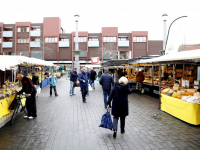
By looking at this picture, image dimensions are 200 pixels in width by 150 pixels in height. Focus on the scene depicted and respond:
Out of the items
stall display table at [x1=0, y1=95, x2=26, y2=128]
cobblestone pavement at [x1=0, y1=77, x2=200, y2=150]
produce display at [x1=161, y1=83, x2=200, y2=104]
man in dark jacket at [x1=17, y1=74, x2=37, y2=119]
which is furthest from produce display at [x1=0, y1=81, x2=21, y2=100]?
produce display at [x1=161, y1=83, x2=200, y2=104]

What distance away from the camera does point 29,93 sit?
6062 millimetres

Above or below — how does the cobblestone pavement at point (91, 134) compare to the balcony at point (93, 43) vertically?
below

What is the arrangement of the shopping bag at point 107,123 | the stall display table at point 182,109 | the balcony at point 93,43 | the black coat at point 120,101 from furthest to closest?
the balcony at point 93,43 < the stall display table at point 182,109 < the shopping bag at point 107,123 < the black coat at point 120,101

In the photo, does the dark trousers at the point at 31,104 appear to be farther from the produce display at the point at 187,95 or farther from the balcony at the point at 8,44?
the balcony at the point at 8,44

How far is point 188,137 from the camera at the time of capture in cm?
458

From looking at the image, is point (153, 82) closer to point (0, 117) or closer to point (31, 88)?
point (31, 88)

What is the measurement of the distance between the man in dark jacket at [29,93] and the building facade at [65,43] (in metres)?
36.0

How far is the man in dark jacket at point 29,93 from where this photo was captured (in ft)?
19.9

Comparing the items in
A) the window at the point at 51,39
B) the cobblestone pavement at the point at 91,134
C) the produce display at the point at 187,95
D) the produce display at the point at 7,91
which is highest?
the window at the point at 51,39

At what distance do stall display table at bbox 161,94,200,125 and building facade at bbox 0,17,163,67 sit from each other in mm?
35096

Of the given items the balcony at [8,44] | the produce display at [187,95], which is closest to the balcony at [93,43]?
the balcony at [8,44]

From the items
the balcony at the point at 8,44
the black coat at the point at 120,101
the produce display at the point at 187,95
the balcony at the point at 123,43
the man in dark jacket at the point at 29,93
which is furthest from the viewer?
the balcony at the point at 123,43

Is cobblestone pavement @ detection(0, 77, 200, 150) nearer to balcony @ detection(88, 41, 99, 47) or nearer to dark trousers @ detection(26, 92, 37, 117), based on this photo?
dark trousers @ detection(26, 92, 37, 117)

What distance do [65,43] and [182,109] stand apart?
38285mm
